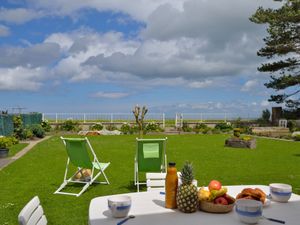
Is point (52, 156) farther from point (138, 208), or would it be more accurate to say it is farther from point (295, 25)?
point (295, 25)

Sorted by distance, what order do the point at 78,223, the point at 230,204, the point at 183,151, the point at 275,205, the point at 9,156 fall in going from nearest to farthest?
the point at 230,204 → the point at 275,205 → the point at 78,223 → the point at 9,156 → the point at 183,151

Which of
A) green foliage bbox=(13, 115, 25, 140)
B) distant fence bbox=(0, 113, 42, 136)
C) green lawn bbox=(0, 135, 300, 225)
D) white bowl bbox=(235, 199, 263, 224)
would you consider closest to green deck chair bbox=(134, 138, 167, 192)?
green lawn bbox=(0, 135, 300, 225)

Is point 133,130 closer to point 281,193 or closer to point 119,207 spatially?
point 281,193

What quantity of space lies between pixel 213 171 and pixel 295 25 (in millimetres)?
14893

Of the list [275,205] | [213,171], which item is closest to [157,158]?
[213,171]

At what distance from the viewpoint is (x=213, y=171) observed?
27.1 ft

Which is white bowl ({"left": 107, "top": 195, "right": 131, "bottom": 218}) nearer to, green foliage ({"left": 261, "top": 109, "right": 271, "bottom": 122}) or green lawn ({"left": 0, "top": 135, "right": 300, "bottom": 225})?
green lawn ({"left": 0, "top": 135, "right": 300, "bottom": 225})

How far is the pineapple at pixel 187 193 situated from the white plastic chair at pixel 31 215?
908mm

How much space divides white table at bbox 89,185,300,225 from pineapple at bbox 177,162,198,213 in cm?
4

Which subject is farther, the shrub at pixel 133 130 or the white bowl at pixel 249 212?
the shrub at pixel 133 130

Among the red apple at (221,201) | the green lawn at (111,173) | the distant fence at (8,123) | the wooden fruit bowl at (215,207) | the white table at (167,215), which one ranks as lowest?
the green lawn at (111,173)

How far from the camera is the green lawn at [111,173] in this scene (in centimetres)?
532

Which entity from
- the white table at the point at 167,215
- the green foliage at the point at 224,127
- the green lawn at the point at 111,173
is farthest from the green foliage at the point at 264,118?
the white table at the point at 167,215

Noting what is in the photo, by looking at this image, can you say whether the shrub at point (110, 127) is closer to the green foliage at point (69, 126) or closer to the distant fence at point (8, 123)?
the green foliage at point (69, 126)
